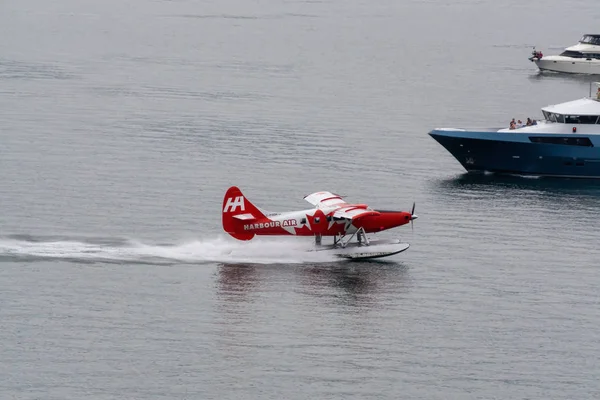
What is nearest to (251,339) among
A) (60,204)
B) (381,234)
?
(381,234)

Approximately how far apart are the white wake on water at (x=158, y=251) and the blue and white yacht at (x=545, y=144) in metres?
30.7

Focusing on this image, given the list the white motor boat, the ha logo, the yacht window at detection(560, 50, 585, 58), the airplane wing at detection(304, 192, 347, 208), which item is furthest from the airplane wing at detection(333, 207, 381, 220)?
the yacht window at detection(560, 50, 585, 58)

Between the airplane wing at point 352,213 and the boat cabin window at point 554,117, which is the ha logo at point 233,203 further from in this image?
the boat cabin window at point 554,117

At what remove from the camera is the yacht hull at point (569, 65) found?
17988cm

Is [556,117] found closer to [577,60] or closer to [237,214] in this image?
[237,214]

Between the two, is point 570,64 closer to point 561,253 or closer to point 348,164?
point 348,164

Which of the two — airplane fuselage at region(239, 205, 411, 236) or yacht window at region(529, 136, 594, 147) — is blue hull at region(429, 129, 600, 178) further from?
airplane fuselage at region(239, 205, 411, 236)

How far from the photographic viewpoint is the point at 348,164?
11562cm

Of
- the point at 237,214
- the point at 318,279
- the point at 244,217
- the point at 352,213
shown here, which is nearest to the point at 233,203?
the point at 237,214

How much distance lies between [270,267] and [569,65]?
10987 cm

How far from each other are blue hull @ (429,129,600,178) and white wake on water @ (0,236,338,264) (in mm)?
30383

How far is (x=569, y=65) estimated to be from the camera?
182 meters

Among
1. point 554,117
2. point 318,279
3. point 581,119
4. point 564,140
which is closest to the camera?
point 318,279

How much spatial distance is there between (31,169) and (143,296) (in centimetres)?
3729
